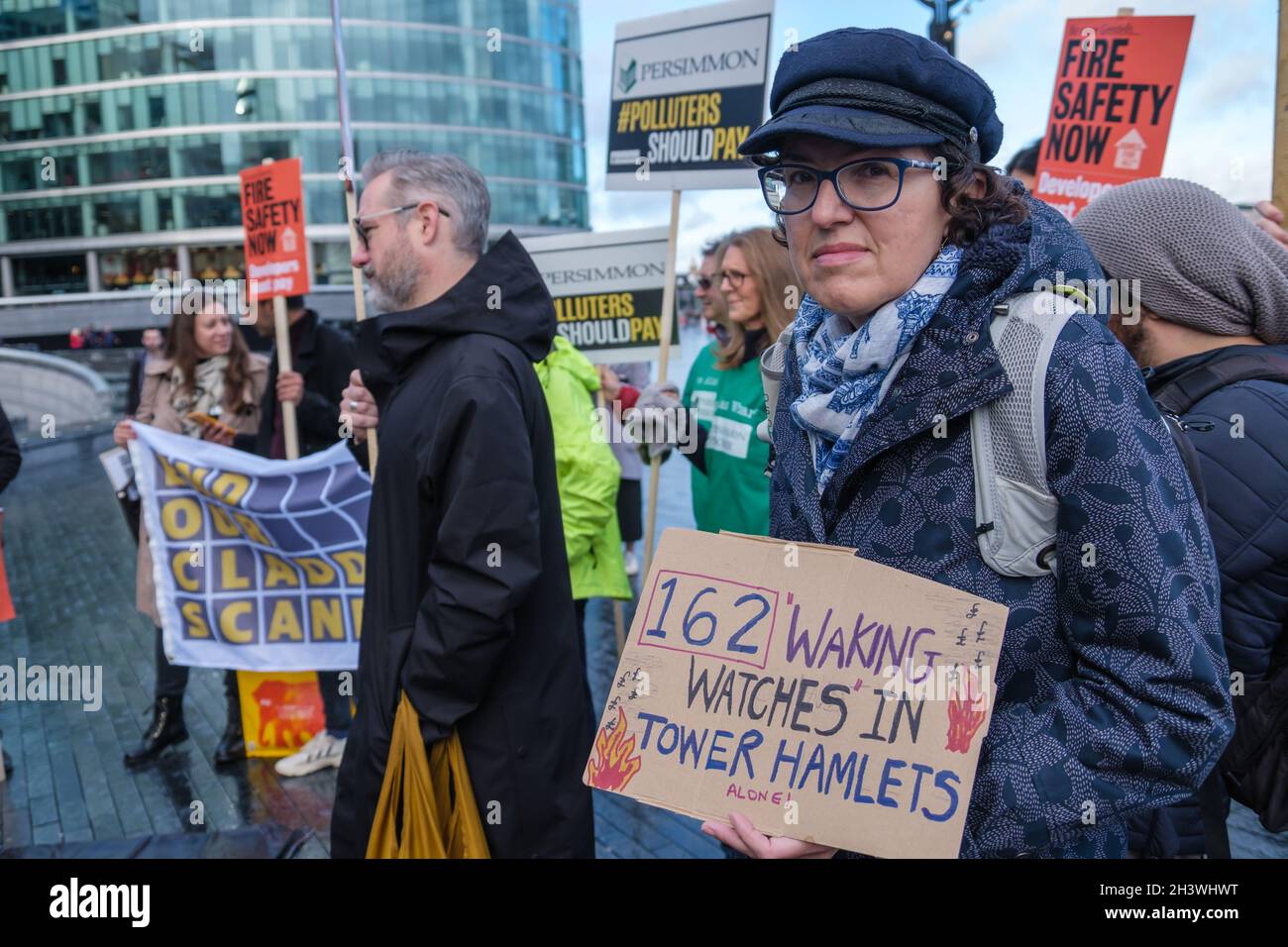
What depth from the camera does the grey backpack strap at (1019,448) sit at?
4.01ft

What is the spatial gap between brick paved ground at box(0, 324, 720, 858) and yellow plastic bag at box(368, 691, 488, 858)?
1.58 m

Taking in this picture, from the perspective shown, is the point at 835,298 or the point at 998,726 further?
the point at 835,298

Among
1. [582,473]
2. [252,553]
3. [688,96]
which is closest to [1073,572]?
[582,473]

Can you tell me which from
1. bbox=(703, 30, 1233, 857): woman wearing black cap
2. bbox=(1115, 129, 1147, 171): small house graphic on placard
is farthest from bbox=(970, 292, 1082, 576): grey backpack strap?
bbox=(1115, 129, 1147, 171): small house graphic on placard

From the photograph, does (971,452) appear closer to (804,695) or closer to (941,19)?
(804,695)

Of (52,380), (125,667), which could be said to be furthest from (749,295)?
(52,380)

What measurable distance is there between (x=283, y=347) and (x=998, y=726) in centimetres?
381

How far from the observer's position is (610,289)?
4.86 meters

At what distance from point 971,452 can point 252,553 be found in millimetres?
3744

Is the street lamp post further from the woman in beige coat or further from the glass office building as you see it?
the glass office building

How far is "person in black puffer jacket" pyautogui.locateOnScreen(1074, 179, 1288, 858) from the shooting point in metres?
1.80
